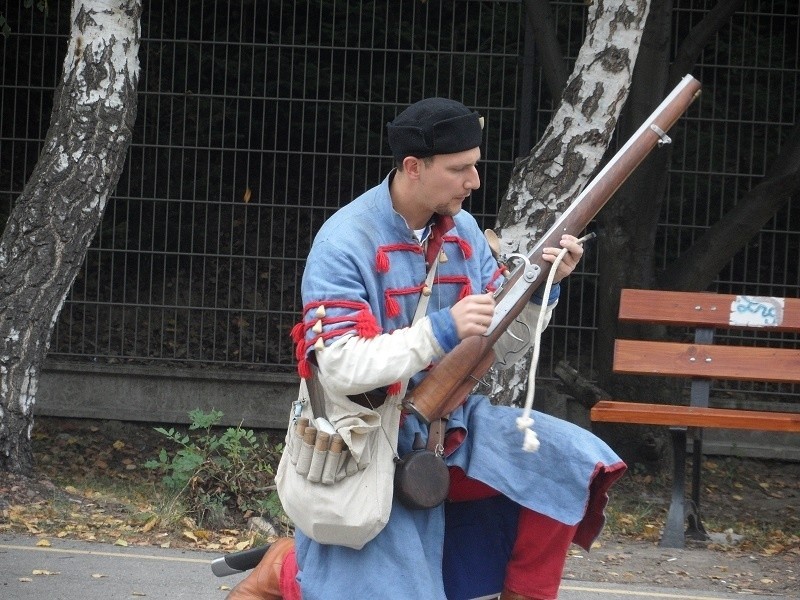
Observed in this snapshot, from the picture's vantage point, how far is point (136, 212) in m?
9.32

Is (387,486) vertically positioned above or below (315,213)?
below

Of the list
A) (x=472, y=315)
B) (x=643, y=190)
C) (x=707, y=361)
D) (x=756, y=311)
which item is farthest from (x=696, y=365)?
(x=472, y=315)

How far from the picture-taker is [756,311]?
6.57 metres

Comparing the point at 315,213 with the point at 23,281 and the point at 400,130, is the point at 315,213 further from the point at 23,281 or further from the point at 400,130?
the point at 400,130

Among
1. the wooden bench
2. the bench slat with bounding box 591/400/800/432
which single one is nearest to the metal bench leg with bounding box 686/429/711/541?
the wooden bench

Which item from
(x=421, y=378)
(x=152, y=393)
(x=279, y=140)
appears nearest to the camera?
(x=421, y=378)

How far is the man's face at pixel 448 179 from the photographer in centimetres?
316

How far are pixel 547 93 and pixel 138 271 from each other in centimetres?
325

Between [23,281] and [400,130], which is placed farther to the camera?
[23,281]

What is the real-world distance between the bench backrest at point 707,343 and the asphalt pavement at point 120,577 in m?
1.52

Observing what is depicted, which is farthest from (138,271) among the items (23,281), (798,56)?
(798,56)

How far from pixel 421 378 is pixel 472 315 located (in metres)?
0.40

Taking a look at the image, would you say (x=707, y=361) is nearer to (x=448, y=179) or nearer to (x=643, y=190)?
(x=643, y=190)

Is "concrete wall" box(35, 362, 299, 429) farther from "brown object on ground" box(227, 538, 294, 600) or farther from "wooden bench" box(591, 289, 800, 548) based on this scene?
"brown object on ground" box(227, 538, 294, 600)
